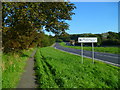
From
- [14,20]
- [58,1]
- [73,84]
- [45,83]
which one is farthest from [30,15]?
[73,84]

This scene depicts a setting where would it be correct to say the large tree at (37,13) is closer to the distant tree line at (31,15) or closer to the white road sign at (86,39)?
the distant tree line at (31,15)

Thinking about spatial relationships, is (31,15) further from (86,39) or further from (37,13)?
(86,39)

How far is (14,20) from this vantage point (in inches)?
350

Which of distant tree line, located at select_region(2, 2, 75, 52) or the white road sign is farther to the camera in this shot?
the white road sign

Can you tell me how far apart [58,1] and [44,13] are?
1.08m

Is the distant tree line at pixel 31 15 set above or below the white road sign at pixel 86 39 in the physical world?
above

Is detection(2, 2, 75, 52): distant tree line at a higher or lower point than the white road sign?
higher

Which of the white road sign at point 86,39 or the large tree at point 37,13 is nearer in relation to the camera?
the large tree at point 37,13

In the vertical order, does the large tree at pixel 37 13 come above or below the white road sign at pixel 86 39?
above

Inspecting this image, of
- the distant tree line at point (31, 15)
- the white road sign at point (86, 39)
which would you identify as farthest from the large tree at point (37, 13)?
the white road sign at point (86, 39)

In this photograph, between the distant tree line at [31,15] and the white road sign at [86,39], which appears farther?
the white road sign at [86,39]

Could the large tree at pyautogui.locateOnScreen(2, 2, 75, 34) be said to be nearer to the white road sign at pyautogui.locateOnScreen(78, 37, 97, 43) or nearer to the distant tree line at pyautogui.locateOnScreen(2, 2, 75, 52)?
the distant tree line at pyautogui.locateOnScreen(2, 2, 75, 52)

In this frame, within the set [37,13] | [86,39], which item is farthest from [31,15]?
[86,39]

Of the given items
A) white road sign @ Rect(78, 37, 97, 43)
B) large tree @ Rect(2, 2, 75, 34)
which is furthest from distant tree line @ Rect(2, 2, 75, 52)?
white road sign @ Rect(78, 37, 97, 43)
